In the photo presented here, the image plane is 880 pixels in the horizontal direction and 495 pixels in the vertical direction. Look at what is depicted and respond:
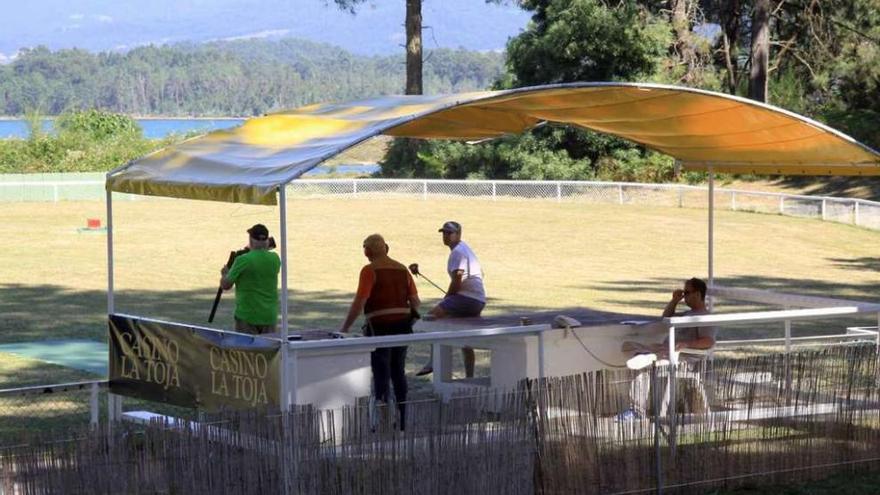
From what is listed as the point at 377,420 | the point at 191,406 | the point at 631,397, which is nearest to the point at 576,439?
the point at 631,397

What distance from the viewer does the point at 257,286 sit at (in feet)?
43.2

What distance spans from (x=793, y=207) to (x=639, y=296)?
15992 millimetres

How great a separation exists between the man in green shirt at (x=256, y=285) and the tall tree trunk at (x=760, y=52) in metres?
33.4

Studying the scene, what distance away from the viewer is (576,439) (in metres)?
9.61

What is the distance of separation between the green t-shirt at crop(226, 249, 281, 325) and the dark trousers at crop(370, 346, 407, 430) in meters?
1.50

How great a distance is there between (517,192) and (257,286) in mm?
29664

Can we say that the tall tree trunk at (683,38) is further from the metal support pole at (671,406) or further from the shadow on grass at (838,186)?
the metal support pole at (671,406)

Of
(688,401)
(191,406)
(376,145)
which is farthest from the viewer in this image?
(376,145)

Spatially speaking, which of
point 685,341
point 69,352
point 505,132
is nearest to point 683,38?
point 69,352

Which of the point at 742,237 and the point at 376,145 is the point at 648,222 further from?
the point at 376,145

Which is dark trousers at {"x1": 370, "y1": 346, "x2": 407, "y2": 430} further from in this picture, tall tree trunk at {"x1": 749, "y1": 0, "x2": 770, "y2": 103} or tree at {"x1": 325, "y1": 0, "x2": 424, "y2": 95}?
tree at {"x1": 325, "y1": 0, "x2": 424, "y2": 95}

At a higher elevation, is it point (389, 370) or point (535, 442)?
point (389, 370)

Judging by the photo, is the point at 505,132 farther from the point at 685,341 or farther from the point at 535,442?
the point at 535,442

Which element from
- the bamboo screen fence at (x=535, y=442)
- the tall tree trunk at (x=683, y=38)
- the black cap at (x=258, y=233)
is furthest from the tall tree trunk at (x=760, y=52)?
the bamboo screen fence at (x=535, y=442)
